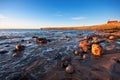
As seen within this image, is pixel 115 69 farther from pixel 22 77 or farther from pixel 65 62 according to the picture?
pixel 22 77

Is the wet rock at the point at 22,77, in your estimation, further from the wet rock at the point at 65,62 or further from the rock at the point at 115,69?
the rock at the point at 115,69

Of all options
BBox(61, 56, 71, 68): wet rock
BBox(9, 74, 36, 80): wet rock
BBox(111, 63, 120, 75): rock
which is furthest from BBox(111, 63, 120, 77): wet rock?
BBox(9, 74, 36, 80): wet rock

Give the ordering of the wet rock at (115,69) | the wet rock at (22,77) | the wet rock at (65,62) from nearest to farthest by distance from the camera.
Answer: the wet rock at (22,77), the wet rock at (115,69), the wet rock at (65,62)

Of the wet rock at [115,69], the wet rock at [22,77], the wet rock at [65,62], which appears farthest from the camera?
the wet rock at [65,62]

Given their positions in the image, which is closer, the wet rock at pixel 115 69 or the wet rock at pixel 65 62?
the wet rock at pixel 115 69

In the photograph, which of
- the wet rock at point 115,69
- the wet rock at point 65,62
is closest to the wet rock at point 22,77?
the wet rock at point 65,62

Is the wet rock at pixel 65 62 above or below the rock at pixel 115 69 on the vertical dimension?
above

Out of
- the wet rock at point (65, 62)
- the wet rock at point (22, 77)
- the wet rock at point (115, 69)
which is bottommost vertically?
the wet rock at point (115, 69)

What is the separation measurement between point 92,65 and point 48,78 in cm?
338

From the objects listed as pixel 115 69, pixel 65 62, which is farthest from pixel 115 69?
pixel 65 62

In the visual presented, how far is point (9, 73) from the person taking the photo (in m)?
6.44

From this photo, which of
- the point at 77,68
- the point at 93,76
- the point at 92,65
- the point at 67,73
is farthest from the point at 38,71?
the point at 92,65

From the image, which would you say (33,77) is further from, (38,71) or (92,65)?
(92,65)

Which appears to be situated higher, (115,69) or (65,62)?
(65,62)
